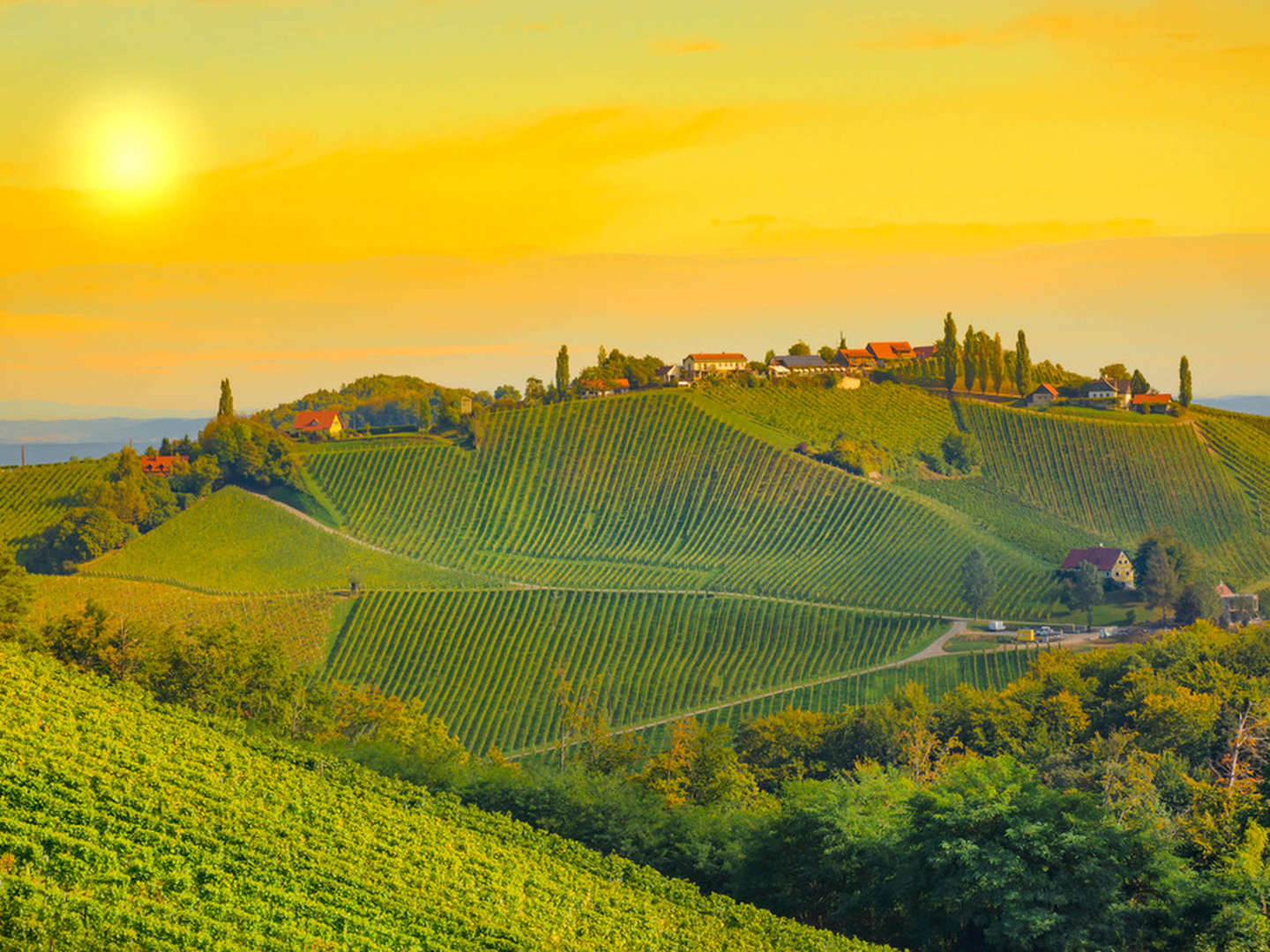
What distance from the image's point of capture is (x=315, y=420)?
469ft

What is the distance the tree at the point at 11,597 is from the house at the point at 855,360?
111910 mm

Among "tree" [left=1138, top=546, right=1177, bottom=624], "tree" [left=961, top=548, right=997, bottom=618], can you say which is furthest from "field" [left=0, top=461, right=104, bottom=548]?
"tree" [left=1138, top=546, right=1177, bottom=624]

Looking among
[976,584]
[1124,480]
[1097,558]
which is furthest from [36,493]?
[1124,480]

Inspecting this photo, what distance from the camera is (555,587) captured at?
316ft

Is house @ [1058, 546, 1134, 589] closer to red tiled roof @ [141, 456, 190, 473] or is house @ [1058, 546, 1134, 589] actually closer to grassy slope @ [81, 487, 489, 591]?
grassy slope @ [81, 487, 489, 591]

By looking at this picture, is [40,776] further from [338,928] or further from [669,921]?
[669,921]

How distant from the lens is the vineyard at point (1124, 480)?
112125 mm

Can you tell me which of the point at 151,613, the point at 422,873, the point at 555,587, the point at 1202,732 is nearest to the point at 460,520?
the point at 555,587

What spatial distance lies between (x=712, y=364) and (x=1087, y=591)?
7631 cm

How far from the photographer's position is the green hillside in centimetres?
2098

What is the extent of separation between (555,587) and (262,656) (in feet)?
140

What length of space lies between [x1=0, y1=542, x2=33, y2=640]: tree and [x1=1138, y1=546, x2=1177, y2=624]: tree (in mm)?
75407

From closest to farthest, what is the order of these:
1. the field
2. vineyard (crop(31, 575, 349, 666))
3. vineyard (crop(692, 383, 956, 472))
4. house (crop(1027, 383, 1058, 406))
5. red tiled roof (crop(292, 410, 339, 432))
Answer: vineyard (crop(31, 575, 349, 666)), the field, vineyard (crop(692, 383, 956, 472)), house (crop(1027, 383, 1058, 406)), red tiled roof (crop(292, 410, 339, 432))

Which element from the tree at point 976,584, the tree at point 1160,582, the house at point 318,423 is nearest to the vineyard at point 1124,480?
the tree at point 1160,582
